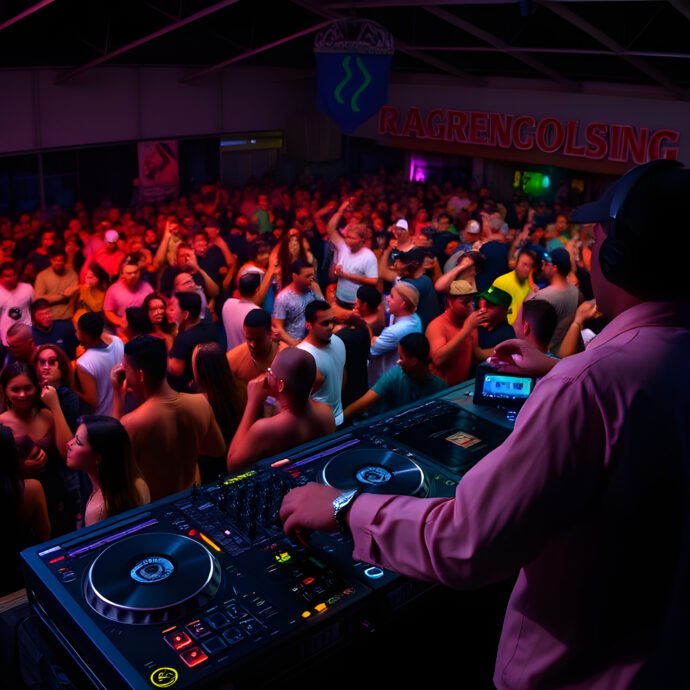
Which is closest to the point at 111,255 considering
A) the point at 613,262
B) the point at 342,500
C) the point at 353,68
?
the point at 353,68

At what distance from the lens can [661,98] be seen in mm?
11164

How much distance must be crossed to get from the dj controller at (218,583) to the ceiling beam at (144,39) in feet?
25.6

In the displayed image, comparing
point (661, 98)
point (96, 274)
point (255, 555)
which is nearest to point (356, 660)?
point (255, 555)

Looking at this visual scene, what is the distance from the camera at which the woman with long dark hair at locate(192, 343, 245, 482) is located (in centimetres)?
362

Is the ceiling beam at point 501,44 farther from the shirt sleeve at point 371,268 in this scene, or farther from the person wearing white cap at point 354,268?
the shirt sleeve at point 371,268

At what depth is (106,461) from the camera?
249 centimetres

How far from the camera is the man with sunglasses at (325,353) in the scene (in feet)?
12.5

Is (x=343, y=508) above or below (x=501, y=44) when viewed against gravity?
below

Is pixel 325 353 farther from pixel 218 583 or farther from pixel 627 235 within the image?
pixel 627 235

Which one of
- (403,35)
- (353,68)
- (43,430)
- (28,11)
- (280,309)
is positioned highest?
(403,35)

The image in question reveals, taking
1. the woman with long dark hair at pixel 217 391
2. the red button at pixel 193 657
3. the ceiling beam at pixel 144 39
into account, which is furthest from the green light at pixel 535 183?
the red button at pixel 193 657

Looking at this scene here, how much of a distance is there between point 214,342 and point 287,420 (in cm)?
121

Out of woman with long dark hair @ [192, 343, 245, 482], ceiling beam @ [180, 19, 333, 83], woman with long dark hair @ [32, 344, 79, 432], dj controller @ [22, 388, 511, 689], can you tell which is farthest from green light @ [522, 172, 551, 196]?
dj controller @ [22, 388, 511, 689]

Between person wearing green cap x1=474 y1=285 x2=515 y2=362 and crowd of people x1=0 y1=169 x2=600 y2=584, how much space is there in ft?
0.04
